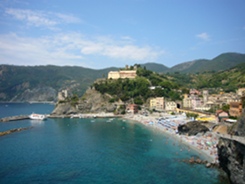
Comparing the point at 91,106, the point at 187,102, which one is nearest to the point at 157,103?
the point at 187,102

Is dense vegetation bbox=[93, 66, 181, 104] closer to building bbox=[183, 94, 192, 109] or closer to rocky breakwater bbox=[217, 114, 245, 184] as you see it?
building bbox=[183, 94, 192, 109]

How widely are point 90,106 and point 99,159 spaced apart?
145 ft

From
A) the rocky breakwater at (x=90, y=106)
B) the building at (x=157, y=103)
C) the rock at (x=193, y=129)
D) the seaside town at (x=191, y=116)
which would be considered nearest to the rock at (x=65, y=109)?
the rocky breakwater at (x=90, y=106)

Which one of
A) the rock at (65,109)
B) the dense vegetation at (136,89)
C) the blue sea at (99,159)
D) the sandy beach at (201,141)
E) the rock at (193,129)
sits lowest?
the blue sea at (99,159)

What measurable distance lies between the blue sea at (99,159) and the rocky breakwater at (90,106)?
87.5ft

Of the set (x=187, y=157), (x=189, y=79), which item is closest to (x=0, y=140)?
(x=187, y=157)

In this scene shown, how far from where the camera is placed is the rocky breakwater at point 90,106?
68.6 m

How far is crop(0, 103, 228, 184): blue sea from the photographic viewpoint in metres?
21.5

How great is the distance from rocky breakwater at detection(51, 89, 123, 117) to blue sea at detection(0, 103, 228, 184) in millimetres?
26679

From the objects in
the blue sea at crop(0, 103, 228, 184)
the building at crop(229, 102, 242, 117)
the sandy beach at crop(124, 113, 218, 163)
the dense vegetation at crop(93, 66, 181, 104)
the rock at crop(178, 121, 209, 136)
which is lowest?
the blue sea at crop(0, 103, 228, 184)

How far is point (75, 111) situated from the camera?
229 ft

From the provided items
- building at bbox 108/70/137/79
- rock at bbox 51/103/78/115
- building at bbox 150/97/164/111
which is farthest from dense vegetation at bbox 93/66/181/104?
rock at bbox 51/103/78/115

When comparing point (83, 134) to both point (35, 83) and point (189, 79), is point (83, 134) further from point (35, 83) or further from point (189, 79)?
point (35, 83)

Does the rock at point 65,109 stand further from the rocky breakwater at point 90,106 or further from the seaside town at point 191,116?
the seaside town at point 191,116
